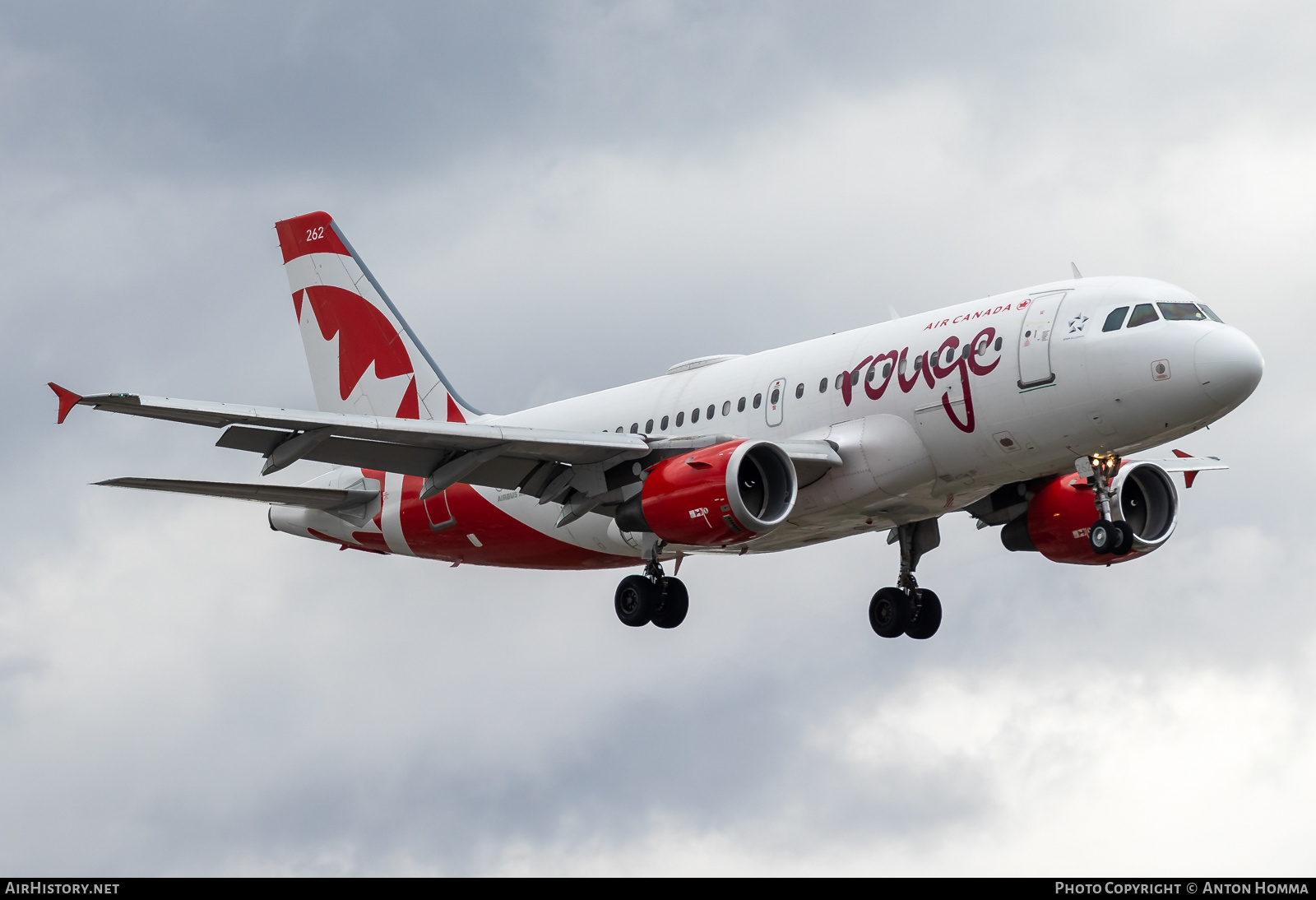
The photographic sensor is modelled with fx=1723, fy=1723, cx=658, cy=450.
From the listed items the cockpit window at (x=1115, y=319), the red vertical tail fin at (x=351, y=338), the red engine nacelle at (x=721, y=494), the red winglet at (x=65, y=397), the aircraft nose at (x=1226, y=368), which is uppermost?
the red vertical tail fin at (x=351, y=338)

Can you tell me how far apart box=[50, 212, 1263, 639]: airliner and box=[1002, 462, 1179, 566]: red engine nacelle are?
0.05m

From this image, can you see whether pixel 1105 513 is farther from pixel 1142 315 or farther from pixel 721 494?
pixel 721 494

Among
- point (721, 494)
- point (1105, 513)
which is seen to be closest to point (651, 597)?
point (721, 494)

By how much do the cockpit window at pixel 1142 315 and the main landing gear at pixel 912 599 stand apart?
31.3 ft

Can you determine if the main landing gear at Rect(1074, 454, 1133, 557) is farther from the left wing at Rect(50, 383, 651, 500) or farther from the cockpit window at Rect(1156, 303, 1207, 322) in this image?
the left wing at Rect(50, 383, 651, 500)

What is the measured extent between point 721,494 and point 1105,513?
24.3 ft

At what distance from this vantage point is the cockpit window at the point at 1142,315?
102 feet

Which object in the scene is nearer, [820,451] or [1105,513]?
[1105,513]

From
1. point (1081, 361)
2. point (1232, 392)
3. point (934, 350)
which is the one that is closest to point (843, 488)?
point (934, 350)

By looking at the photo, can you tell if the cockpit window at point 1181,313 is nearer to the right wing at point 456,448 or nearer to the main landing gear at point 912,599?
the right wing at point 456,448

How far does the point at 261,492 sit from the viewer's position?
3856 centimetres

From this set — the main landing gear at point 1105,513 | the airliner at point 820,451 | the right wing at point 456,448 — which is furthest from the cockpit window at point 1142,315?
the right wing at point 456,448

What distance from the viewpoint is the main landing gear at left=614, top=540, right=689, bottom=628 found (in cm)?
3669

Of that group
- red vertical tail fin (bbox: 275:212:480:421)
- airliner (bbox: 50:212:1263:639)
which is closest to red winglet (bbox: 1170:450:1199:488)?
airliner (bbox: 50:212:1263:639)
